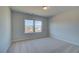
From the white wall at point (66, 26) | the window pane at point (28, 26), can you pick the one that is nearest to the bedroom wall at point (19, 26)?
the window pane at point (28, 26)

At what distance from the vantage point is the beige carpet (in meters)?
1.42

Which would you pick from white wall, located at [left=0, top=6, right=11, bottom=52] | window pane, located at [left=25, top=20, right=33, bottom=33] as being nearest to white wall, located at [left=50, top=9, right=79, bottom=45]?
window pane, located at [left=25, top=20, right=33, bottom=33]

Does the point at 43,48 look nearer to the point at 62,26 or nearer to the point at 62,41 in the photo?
the point at 62,41

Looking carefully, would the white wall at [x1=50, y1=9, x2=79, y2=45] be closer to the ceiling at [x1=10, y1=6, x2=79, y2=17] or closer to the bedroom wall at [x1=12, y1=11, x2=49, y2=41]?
the ceiling at [x1=10, y1=6, x2=79, y2=17]

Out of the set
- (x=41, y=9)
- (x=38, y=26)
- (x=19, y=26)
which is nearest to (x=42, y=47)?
(x=38, y=26)

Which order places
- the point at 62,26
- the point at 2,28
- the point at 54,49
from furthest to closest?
the point at 62,26, the point at 54,49, the point at 2,28

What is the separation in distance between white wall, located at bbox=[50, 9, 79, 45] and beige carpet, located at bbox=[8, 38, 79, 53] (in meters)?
0.10

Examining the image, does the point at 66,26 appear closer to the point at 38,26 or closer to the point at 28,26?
the point at 38,26

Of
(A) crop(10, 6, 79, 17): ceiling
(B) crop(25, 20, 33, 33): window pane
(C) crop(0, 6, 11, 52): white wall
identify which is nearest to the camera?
(C) crop(0, 6, 11, 52): white wall

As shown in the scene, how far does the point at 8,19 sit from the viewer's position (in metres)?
1.41
